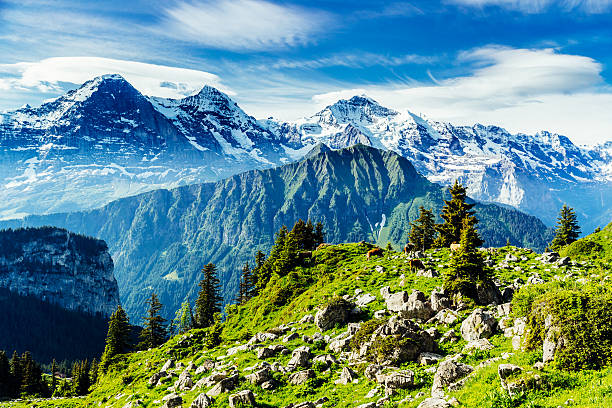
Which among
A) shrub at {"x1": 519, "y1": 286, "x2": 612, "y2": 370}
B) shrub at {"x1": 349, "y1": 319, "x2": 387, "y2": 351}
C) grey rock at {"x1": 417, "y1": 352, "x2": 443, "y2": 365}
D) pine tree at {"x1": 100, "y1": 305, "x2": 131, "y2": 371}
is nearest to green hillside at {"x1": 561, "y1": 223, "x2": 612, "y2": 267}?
shrub at {"x1": 519, "y1": 286, "x2": 612, "y2": 370}

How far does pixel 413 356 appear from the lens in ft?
75.0

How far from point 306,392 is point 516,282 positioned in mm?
23205

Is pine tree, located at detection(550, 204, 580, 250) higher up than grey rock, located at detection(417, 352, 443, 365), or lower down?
higher up

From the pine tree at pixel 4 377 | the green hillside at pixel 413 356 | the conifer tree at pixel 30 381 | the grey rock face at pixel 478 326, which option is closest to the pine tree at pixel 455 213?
the green hillside at pixel 413 356

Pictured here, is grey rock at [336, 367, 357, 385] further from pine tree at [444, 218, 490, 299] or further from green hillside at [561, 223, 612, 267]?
green hillside at [561, 223, 612, 267]

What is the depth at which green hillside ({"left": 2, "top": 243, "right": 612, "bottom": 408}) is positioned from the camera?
50.4 feet

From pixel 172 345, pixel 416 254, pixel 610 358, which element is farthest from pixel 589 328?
pixel 172 345

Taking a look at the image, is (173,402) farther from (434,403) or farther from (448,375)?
(448,375)

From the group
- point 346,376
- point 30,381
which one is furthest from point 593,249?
point 30,381

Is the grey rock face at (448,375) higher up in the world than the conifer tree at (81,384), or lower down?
higher up

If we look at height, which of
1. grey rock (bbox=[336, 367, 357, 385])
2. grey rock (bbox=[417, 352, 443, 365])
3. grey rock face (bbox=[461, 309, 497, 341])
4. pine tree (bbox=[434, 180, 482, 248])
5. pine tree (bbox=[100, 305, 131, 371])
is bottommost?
pine tree (bbox=[100, 305, 131, 371])

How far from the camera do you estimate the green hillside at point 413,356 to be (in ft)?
50.4

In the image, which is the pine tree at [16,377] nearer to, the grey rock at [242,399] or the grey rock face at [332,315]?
the grey rock face at [332,315]

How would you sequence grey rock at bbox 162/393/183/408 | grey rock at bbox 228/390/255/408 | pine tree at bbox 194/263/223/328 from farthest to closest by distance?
pine tree at bbox 194/263/223/328 → grey rock at bbox 162/393/183/408 → grey rock at bbox 228/390/255/408
